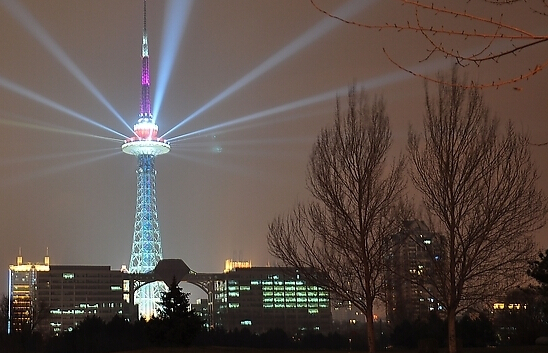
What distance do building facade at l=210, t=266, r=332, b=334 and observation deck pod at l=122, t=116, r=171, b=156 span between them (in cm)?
2510

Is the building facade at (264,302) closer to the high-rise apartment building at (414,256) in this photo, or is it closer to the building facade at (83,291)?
the building facade at (83,291)

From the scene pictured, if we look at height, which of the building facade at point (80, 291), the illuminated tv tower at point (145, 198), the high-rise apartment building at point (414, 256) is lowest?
the high-rise apartment building at point (414, 256)

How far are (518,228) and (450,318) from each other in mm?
3487

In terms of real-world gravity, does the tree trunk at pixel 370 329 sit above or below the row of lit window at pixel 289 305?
below

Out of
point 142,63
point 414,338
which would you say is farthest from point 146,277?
point 414,338

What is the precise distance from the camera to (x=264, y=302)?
5025 inches

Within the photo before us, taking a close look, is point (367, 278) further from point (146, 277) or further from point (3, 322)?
point (146, 277)

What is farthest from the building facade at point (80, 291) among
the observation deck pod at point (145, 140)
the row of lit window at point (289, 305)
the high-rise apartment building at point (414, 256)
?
the high-rise apartment building at point (414, 256)

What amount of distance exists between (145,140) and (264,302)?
33891 millimetres

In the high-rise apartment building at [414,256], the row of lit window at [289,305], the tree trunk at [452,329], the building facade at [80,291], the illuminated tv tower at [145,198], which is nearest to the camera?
the tree trunk at [452,329]

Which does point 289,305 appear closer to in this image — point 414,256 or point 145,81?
point 145,81

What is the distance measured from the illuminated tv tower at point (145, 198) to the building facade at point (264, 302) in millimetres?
13647

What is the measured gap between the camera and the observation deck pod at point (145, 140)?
12525 cm

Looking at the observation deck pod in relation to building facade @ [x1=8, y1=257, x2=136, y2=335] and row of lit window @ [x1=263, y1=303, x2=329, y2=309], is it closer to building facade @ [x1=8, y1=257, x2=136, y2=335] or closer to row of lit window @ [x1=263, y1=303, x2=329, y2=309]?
building facade @ [x1=8, y1=257, x2=136, y2=335]
